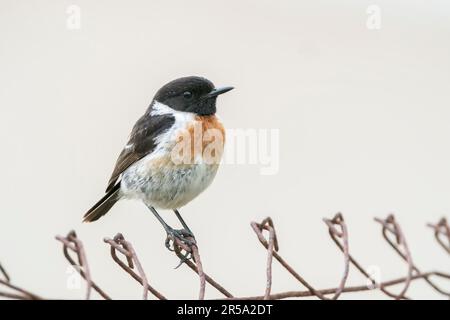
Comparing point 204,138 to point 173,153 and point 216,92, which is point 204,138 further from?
point 216,92

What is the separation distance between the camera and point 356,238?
785 cm

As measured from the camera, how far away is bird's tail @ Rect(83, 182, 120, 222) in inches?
189

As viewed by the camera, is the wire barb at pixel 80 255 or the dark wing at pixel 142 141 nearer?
the wire barb at pixel 80 255

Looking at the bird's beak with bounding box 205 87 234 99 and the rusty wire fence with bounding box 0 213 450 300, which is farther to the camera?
the bird's beak with bounding box 205 87 234 99

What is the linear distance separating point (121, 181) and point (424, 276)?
8.46ft

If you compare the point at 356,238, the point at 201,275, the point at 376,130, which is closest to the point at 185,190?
the point at 201,275

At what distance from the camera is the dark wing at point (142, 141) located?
4.79 metres

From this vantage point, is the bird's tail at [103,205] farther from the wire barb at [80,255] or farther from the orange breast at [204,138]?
the wire barb at [80,255]

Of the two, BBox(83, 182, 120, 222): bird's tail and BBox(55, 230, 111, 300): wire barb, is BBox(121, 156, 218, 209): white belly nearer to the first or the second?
BBox(83, 182, 120, 222): bird's tail

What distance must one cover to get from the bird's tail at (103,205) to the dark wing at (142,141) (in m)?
0.04

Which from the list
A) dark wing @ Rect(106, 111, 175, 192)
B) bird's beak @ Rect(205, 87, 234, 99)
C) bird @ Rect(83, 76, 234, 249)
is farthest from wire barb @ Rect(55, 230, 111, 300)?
bird's beak @ Rect(205, 87, 234, 99)

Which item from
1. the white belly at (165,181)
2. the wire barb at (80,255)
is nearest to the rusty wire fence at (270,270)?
the wire barb at (80,255)

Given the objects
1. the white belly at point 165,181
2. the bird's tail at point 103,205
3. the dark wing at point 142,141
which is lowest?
the bird's tail at point 103,205
